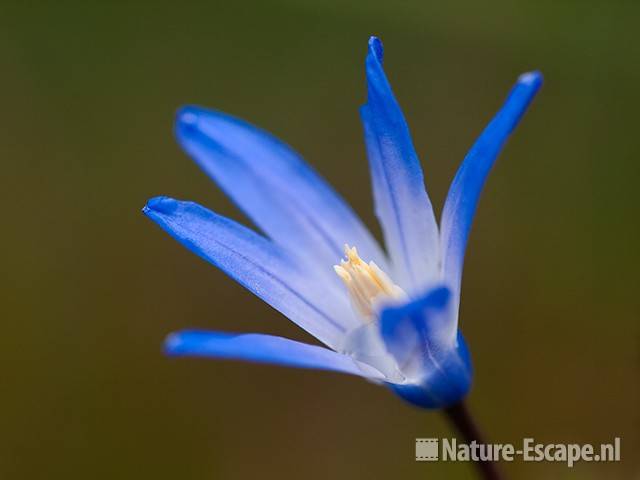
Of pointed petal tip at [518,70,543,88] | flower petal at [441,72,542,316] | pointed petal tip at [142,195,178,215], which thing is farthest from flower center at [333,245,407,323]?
pointed petal tip at [518,70,543,88]

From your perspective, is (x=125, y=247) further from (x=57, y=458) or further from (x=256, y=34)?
(x=256, y=34)

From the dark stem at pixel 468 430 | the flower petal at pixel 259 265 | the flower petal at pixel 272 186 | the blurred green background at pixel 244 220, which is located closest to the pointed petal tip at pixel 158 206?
the flower petal at pixel 259 265

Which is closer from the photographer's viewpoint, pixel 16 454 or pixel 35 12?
pixel 16 454

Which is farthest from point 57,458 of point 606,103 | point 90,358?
point 606,103

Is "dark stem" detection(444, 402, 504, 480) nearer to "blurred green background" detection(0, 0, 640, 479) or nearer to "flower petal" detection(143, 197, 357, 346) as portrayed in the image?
"flower petal" detection(143, 197, 357, 346)

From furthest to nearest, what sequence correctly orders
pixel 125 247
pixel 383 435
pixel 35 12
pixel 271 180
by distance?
pixel 35 12
pixel 125 247
pixel 383 435
pixel 271 180

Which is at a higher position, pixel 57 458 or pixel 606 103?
pixel 606 103
